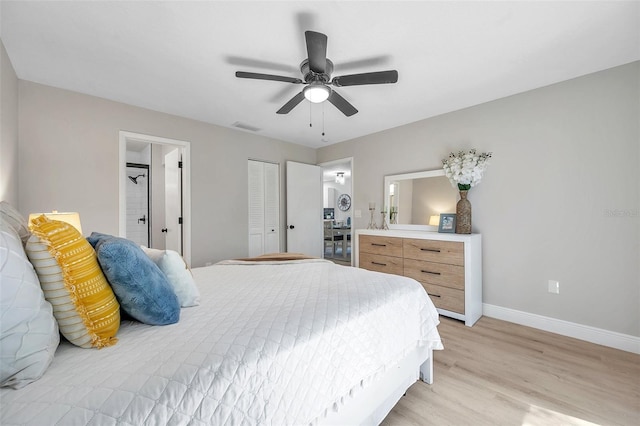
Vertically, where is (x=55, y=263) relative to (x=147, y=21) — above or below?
below

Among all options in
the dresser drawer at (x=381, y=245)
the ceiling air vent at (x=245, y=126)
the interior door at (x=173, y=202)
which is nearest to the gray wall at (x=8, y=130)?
the interior door at (x=173, y=202)

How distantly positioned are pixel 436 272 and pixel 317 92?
90.2 inches

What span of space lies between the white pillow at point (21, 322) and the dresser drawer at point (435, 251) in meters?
3.04

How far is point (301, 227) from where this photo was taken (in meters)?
4.65

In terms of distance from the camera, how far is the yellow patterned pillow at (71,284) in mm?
827

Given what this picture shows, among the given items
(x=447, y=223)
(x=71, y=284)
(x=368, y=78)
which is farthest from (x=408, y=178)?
(x=71, y=284)

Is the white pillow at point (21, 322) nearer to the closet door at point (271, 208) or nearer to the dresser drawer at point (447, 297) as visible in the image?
the dresser drawer at point (447, 297)

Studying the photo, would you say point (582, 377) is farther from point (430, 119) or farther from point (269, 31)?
point (269, 31)

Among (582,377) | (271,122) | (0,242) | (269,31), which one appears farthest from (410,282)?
(271,122)

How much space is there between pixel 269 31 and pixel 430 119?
245 centimetres

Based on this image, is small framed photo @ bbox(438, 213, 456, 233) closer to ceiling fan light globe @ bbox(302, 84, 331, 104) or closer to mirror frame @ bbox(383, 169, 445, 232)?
mirror frame @ bbox(383, 169, 445, 232)

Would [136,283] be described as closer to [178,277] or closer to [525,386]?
[178,277]

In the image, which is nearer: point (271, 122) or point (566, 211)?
point (566, 211)

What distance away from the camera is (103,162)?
286 cm
